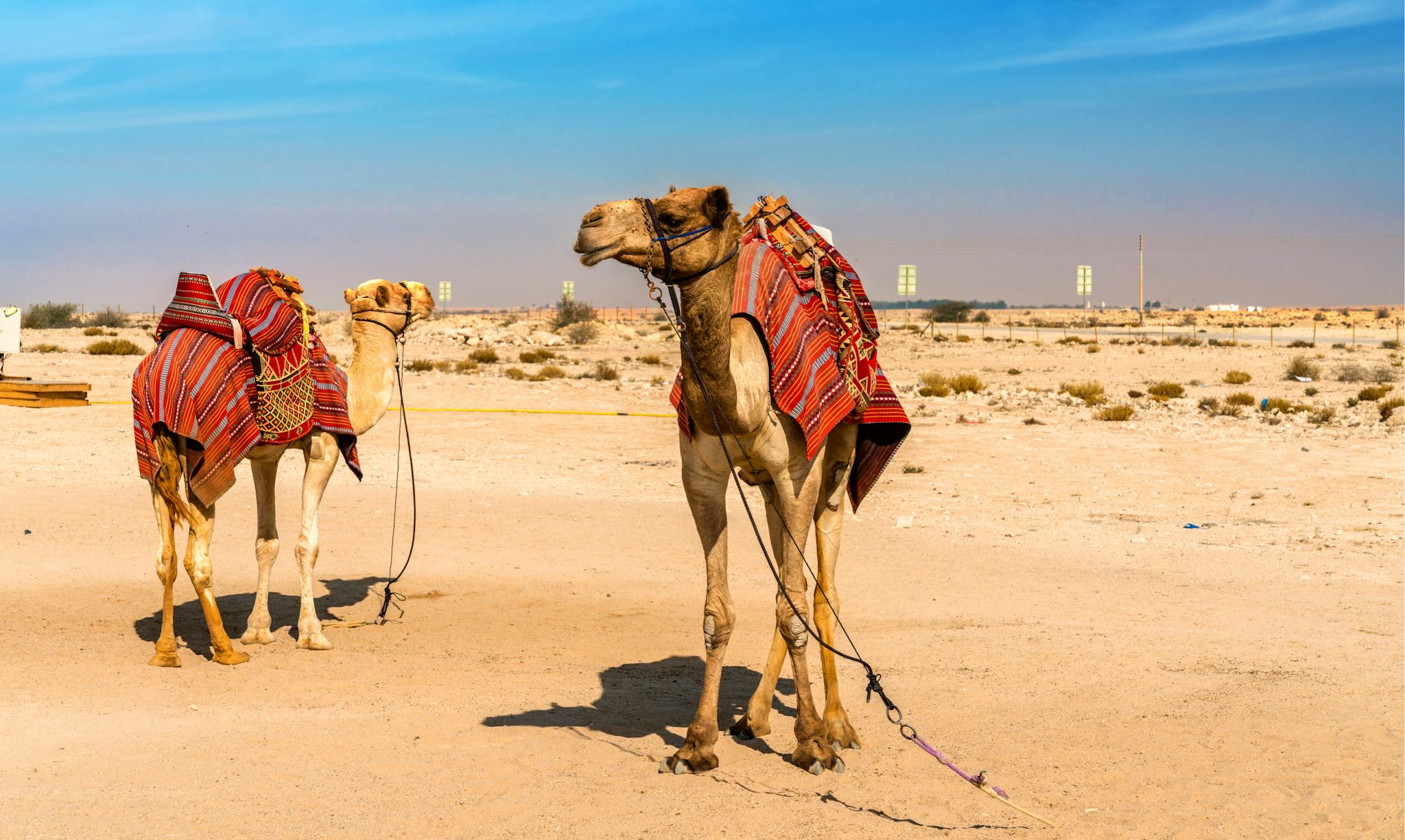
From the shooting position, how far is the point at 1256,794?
6.22 metres

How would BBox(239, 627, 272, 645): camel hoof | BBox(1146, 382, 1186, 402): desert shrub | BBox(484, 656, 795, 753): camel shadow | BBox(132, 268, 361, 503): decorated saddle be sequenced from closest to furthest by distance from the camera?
BBox(484, 656, 795, 753): camel shadow
BBox(132, 268, 361, 503): decorated saddle
BBox(239, 627, 272, 645): camel hoof
BBox(1146, 382, 1186, 402): desert shrub

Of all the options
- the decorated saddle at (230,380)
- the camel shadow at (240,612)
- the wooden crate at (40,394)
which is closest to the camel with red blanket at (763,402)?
the decorated saddle at (230,380)

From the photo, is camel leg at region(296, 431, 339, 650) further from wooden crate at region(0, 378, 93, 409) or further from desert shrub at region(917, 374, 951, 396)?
desert shrub at region(917, 374, 951, 396)

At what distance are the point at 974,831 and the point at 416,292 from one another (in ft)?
21.4

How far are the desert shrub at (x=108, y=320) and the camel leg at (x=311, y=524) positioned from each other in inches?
2034

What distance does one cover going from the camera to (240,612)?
1060cm

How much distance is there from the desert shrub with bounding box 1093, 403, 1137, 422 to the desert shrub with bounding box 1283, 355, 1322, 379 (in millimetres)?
13196

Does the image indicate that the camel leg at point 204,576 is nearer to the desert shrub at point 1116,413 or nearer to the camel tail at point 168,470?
the camel tail at point 168,470

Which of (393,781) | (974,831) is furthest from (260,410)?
(974,831)

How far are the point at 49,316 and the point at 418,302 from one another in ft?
196

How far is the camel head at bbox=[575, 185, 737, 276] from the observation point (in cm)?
560

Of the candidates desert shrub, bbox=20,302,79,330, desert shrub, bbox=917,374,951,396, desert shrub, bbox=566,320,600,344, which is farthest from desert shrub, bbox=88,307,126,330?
desert shrub, bbox=917,374,951,396

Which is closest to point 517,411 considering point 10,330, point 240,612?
point 10,330

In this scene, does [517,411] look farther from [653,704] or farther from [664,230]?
[664,230]
